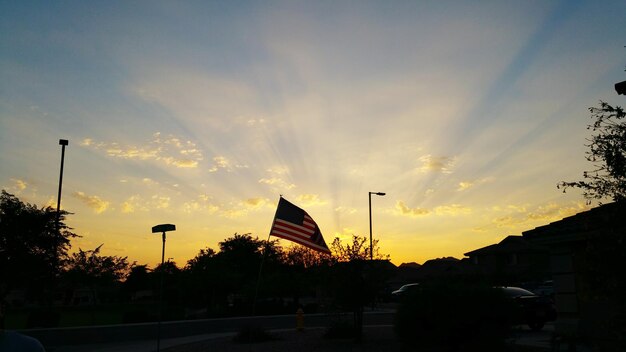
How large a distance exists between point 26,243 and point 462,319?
20.3 meters

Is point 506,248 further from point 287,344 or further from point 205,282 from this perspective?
point 287,344

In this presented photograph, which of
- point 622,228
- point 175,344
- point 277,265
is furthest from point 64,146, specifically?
point 277,265

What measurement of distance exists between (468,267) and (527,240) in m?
58.5

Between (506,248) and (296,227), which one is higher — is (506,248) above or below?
above

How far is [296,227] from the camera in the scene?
19688 mm

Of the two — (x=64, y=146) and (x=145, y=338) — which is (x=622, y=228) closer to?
(x=145, y=338)

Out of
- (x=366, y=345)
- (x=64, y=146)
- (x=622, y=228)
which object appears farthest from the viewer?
(x=64, y=146)

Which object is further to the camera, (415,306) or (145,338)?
(145,338)

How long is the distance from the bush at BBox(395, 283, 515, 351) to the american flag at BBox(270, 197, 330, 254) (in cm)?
741

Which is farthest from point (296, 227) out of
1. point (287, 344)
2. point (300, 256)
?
point (300, 256)

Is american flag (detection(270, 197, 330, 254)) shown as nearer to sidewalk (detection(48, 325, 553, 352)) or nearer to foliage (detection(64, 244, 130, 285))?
sidewalk (detection(48, 325, 553, 352))

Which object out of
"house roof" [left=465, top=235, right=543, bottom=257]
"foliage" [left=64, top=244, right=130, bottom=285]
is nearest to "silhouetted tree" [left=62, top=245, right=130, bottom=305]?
"foliage" [left=64, top=244, right=130, bottom=285]

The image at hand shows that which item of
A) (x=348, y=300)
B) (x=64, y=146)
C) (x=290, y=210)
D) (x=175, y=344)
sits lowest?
(x=175, y=344)

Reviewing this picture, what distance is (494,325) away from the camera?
12.1 m
